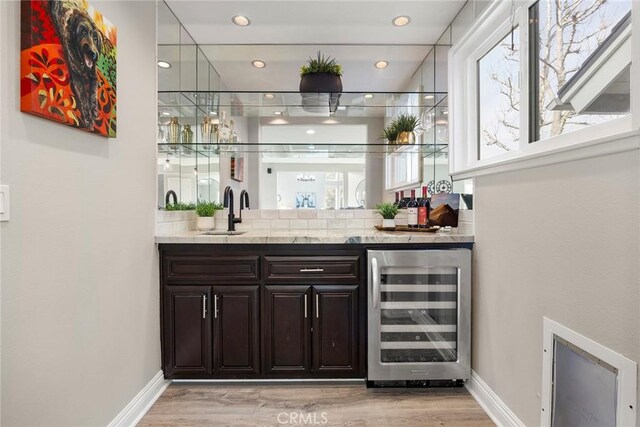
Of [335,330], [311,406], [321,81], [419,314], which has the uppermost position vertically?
[321,81]

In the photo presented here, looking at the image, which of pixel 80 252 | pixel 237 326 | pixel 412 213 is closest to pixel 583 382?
pixel 412 213

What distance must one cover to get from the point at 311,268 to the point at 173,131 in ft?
4.95

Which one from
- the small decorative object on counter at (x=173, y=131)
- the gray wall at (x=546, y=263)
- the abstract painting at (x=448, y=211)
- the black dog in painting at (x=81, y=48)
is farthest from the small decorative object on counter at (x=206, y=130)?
the gray wall at (x=546, y=263)

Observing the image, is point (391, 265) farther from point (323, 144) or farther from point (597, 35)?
point (597, 35)

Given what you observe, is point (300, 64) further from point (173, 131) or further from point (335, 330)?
point (335, 330)

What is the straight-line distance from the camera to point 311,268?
220cm

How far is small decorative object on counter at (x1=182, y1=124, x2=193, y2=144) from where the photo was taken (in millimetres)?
2604

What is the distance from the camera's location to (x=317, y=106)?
2818mm

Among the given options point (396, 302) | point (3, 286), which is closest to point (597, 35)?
point (396, 302)

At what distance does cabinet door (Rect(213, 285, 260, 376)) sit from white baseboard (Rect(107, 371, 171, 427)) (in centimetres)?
38

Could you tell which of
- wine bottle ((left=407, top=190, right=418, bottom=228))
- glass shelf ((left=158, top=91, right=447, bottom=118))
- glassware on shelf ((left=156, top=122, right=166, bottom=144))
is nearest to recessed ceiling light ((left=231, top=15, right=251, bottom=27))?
→ glass shelf ((left=158, top=91, right=447, bottom=118))

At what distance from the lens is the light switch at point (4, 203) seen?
111 centimetres

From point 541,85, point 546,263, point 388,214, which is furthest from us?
point 388,214

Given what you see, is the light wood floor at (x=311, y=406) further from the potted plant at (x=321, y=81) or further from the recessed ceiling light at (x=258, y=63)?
the recessed ceiling light at (x=258, y=63)
